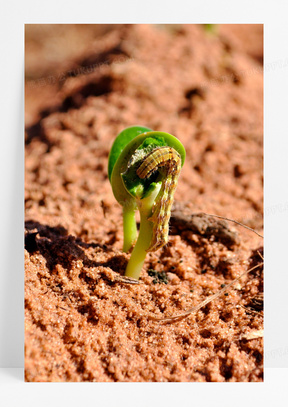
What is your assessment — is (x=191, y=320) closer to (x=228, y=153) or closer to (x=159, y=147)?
(x=159, y=147)

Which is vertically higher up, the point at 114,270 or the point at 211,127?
the point at 211,127

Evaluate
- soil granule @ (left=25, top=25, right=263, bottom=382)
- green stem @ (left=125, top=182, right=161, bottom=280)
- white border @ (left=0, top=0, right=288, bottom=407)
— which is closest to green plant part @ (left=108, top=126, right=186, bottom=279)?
green stem @ (left=125, top=182, right=161, bottom=280)

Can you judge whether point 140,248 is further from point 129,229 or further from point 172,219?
point 172,219
